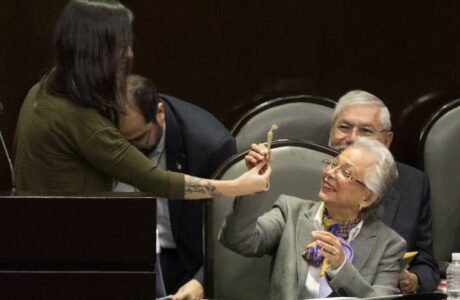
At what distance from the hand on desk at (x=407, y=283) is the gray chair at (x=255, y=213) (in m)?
0.40

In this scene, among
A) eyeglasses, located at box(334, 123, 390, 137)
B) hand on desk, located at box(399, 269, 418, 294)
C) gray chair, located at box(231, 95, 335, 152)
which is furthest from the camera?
gray chair, located at box(231, 95, 335, 152)

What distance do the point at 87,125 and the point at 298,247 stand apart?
2.30ft

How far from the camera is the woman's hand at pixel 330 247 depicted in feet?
8.75

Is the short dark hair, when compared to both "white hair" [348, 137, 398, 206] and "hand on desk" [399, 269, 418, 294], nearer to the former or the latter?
"white hair" [348, 137, 398, 206]

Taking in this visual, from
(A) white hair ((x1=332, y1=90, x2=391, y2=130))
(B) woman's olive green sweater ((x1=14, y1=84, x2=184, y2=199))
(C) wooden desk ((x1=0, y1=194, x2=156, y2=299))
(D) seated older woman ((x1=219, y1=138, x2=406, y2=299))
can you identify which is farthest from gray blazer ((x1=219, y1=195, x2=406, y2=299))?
(A) white hair ((x1=332, y1=90, x2=391, y2=130))

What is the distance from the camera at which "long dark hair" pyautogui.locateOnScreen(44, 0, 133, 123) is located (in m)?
2.53

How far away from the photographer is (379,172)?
295cm

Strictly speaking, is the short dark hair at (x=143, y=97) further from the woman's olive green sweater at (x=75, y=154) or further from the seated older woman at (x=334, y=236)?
the woman's olive green sweater at (x=75, y=154)

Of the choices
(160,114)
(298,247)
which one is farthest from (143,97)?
(298,247)

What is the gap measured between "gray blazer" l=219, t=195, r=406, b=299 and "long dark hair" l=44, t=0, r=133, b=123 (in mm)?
441

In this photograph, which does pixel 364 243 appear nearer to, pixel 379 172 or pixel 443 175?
pixel 379 172

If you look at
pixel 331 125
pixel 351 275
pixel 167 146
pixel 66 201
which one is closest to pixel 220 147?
pixel 167 146

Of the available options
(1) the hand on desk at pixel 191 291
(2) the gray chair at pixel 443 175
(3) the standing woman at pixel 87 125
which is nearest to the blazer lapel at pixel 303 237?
(3) the standing woman at pixel 87 125

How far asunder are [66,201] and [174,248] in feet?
4.93
